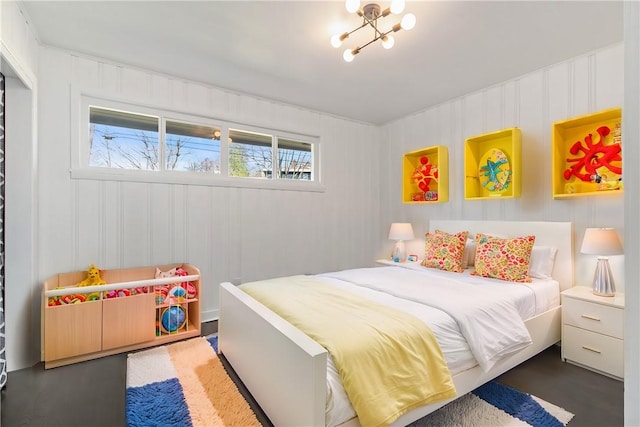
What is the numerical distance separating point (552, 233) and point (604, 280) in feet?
1.83

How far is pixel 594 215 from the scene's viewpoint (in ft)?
8.43

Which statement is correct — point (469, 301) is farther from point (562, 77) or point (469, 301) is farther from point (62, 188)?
point (62, 188)

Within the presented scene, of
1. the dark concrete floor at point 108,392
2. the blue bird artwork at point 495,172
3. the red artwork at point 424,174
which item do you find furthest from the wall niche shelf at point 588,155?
the dark concrete floor at point 108,392

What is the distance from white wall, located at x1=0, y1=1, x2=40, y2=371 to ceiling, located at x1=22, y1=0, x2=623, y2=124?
18.1 inches

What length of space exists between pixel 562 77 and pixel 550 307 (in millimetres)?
2039

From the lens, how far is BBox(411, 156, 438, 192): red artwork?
3.88 metres

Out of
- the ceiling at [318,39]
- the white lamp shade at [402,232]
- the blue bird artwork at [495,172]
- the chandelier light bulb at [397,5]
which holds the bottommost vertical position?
the white lamp shade at [402,232]

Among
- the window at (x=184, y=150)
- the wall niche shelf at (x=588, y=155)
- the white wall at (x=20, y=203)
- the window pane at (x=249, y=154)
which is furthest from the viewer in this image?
the window pane at (x=249, y=154)

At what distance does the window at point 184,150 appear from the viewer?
2.88 meters

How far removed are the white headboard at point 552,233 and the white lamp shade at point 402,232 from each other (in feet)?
2.86

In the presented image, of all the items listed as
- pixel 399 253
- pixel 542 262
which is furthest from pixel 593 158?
pixel 399 253

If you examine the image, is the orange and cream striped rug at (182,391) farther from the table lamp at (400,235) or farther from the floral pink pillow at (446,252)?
the table lamp at (400,235)

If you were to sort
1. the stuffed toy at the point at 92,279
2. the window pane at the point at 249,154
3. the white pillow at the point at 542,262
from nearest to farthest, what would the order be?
the stuffed toy at the point at 92,279 → the white pillow at the point at 542,262 → the window pane at the point at 249,154

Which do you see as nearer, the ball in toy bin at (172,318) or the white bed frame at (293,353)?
the white bed frame at (293,353)
